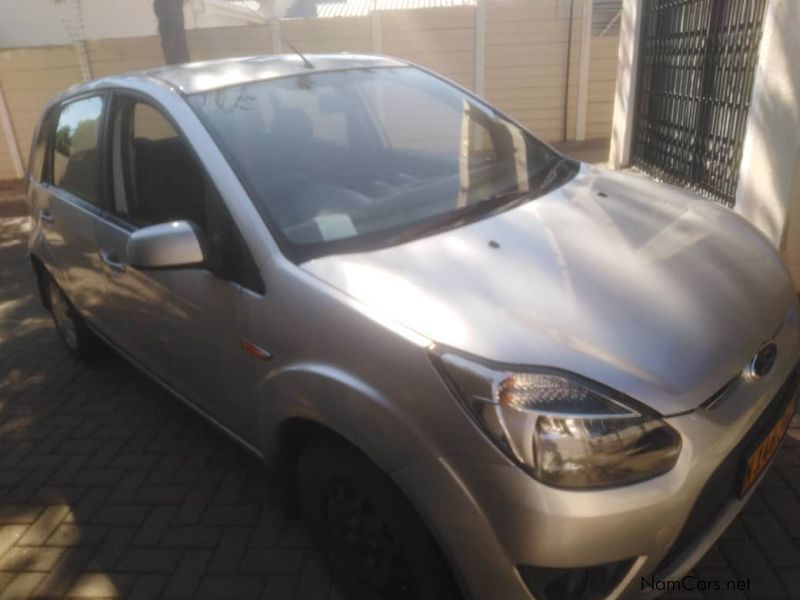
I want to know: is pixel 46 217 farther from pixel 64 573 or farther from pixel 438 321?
pixel 438 321

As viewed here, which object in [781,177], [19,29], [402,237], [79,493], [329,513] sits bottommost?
[79,493]

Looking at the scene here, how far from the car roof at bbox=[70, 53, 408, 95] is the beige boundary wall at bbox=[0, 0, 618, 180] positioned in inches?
328

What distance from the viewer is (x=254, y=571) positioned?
244cm

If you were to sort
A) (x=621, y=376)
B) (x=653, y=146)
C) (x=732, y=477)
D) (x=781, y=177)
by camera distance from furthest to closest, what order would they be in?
(x=653, y=146) < (x=781, y=177) < (x=732, y=477) < (x=621, y=376)

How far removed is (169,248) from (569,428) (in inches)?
56.2

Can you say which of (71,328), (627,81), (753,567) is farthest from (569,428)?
(627,81)

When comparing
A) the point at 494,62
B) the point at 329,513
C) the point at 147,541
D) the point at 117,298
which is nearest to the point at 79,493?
the point at 147,541

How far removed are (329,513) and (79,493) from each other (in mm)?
1575

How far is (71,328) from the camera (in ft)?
13.7

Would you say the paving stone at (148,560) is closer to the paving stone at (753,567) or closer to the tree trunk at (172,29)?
the paving stone at (753,567)

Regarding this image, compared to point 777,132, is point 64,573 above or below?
below

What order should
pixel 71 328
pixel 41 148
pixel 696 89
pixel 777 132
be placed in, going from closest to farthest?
pixel 41 148 < pixel 71 328 < pixel 777 132 < pixel 696 89

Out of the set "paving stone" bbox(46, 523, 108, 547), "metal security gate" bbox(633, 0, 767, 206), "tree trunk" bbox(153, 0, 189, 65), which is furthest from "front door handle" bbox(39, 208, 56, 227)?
"tree trunk" bbox(153, 0, 189, 65)

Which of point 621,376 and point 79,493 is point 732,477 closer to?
point 621,376
